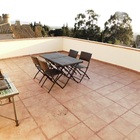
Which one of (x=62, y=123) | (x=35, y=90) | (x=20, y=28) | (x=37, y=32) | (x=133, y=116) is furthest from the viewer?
(x=37, y=32)

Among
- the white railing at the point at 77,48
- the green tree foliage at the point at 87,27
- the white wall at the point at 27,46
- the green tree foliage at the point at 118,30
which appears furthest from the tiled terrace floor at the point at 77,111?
the green tree foliage at the point at 118,30

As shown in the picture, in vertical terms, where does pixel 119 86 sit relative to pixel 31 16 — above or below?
below

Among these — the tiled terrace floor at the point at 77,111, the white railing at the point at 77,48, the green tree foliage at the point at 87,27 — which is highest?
the green tree foliage at the point at 87,27

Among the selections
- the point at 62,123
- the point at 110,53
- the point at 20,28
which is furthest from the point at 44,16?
the point at 62,123

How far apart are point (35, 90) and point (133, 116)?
2.20 m

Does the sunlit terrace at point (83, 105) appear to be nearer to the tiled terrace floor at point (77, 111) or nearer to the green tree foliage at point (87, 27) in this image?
the tiled terrace floor at point (77, 111)

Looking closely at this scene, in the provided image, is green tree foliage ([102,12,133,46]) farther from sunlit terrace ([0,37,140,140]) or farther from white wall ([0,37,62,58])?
sunlit terrace ([0,37,140,140])

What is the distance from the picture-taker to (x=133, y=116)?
257 centimetres

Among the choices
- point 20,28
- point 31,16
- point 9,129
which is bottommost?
point 9,129

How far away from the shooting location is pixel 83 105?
2863 mm

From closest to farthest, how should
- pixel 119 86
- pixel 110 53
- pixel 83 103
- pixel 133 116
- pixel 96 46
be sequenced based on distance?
pixel 133 116 → pixel 83 103 → pixel 119 86 → pixel 110 53 → pixel 96 46

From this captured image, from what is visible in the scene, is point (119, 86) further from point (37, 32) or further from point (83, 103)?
point (37, 32)

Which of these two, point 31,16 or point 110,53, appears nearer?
point 110,53

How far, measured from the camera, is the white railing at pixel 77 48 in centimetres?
487
